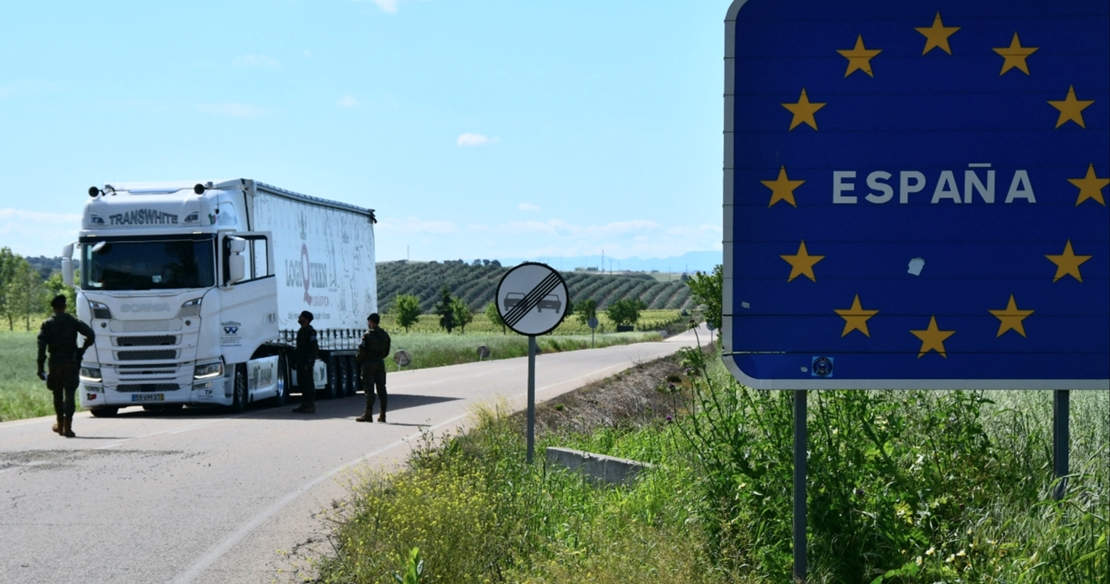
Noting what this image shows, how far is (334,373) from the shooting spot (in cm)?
2522

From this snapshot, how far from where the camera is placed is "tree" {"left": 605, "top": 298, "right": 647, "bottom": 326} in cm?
14112

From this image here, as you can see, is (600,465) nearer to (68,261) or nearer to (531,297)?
(531,297)

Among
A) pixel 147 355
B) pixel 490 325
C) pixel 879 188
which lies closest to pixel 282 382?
pixel 147 355

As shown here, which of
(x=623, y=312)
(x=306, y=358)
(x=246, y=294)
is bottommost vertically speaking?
(x=623, y=312)

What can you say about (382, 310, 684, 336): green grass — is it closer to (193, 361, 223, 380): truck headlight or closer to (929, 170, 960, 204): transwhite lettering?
(193, 361, 223, 380): truck headlight

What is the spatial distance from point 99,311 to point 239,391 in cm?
270

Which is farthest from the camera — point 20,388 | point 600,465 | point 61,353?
point 20,388

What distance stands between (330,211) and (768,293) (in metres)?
21.1

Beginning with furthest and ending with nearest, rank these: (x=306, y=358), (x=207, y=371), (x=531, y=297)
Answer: (x=306, y=358) → (x=207, y=371) → (x=531, y=297)

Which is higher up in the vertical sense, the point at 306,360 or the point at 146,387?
the point at 306,360

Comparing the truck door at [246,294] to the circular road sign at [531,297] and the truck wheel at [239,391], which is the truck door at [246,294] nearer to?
the truck wheel at [239,391]

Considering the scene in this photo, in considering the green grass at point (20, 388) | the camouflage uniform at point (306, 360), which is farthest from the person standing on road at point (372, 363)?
the green grass at point (20, 388)

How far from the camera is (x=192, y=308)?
19422mm

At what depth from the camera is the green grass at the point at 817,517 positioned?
5402 millimetres
